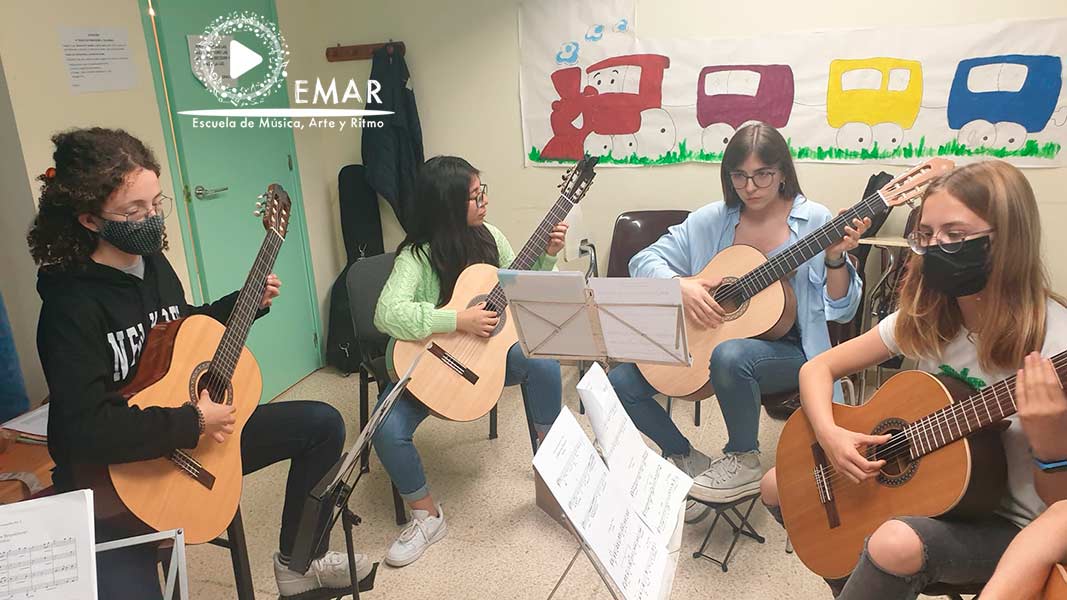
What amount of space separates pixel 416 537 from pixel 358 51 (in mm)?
2472

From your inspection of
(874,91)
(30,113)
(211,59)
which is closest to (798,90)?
(874,91)

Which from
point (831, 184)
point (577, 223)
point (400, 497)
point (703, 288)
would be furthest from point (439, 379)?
point (831, 184)

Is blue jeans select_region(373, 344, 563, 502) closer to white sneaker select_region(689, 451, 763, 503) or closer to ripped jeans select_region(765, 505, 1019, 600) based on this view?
white sneaker select_region(689, 451, 763, 503)

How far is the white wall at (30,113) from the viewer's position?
84.8 inches

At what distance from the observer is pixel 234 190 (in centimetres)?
307

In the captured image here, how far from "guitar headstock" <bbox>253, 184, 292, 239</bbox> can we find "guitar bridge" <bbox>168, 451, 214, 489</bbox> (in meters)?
0.61

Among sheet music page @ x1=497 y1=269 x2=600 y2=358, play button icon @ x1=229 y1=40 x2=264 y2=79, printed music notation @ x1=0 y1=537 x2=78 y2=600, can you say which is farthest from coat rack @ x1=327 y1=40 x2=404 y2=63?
printed music notation @ x1=0 y1=537 x2=78 y2=600

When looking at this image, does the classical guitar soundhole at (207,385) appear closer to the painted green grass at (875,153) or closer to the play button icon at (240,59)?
the play button icon at (240,59)

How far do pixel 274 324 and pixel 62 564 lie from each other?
2266 mm

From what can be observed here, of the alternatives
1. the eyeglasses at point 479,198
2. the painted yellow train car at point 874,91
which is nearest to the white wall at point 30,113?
the eyeglasses at point 479,198

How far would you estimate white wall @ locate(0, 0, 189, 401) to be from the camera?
7.07 ft

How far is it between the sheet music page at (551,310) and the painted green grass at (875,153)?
169 cm

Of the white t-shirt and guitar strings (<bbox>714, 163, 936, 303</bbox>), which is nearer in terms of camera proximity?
the white t-shirt

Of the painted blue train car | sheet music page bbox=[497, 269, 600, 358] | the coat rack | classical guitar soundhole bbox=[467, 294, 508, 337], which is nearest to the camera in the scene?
sheet music page bbox=[497, 269, 600, 358]
